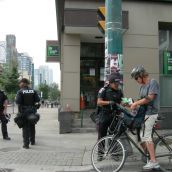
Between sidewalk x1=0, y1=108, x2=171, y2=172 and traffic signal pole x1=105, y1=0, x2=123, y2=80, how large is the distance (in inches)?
78.6

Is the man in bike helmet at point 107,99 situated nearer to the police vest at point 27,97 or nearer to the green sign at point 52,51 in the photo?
the police vest at point 27,97

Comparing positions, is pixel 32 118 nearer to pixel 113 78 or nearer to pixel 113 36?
pixel 113 36

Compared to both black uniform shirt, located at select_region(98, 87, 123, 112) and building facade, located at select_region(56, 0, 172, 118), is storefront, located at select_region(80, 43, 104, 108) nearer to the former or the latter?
building facade, located at select_region(56, 0, 172, 118)

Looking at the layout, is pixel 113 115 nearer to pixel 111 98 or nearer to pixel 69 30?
pixel 111 98

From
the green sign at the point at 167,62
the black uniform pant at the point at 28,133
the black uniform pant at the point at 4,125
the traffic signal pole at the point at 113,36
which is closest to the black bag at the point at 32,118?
the black uniform pant at the point at 28,133

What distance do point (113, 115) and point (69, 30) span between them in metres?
8.58

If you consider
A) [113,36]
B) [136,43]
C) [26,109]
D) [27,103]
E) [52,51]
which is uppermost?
[52,51]

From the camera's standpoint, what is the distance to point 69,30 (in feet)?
56.1

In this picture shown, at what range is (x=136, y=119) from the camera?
830cm

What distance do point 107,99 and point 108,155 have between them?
4.48ft

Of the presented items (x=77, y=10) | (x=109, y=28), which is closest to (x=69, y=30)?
(x=77, y=10)

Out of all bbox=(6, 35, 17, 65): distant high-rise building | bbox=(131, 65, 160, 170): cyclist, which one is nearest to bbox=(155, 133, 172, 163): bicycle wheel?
bbox=(131, 65, 160, 170): cyclist

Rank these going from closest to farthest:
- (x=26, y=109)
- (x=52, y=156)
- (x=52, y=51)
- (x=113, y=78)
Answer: (x=113, y=78) < (x=52, y=156) < (x=26, y=109) < (x=52, y=51)

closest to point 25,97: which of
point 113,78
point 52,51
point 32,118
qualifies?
point 32,118
